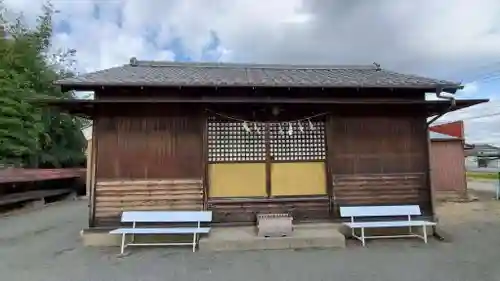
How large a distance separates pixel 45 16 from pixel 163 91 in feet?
43.0

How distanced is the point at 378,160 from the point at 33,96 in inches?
369

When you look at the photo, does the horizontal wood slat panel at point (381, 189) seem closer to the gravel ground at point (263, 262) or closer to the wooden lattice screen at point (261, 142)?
the wooden lattice screen at point (261, 142)

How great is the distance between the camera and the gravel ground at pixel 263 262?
14.6ft

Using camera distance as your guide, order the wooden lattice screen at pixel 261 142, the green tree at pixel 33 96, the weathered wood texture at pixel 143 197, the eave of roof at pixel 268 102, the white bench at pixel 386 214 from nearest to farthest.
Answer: the eave of roof at pixel 268 102 → the white bench at pixel 386 214 → the weathered wood texture at pixel 143 197 → the wooden lattice screen at pixel 261 142 → the green tree at pixel 33 96

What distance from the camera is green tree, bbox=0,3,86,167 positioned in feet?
39.1

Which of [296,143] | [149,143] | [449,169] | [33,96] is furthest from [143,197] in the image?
[449,169]

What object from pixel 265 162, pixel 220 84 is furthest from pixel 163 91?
pixel 265 162

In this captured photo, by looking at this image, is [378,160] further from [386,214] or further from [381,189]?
[386,214]

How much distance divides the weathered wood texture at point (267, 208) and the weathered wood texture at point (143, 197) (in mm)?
359

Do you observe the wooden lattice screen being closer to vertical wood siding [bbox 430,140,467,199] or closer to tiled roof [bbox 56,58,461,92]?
tiled roof [bbox 56,58,461,92]

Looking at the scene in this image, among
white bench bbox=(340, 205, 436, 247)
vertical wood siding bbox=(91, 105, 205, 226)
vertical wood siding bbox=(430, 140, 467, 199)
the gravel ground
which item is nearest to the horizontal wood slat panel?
white bench bbox=(340, 205, 436, 247)

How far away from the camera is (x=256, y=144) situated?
6.59 m

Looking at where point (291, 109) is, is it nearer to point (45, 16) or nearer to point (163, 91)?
point (163, 91)

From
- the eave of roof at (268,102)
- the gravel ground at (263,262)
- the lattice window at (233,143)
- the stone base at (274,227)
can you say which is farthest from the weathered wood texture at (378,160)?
the lattice window at (233,143)
